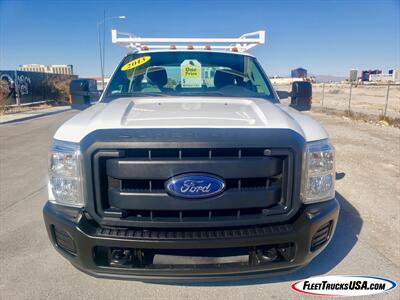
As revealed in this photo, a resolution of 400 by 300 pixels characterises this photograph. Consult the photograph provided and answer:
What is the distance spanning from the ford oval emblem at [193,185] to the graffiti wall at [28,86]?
22878 mm

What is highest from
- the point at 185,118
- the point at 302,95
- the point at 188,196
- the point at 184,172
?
the point at 302,95

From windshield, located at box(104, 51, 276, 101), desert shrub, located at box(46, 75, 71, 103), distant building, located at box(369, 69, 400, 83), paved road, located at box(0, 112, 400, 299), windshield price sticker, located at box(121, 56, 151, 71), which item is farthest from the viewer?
distant building, located at box(369, 69, 400, 83)

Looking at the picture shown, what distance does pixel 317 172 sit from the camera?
7.23 feet

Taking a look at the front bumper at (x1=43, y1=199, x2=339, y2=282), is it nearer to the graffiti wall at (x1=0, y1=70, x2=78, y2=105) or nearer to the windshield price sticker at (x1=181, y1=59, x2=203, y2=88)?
the windshield price sticker at (x1=181, y1=59, x2=203, y2=88)

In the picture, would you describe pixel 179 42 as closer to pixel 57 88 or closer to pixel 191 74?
pixel 191 74

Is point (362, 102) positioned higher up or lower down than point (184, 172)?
lower down

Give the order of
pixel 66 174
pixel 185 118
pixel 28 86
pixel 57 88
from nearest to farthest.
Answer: pixel 66 174, pixel 185 118, pixel 28 86, pixel 57 88

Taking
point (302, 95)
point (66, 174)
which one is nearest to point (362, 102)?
point (302, 95)

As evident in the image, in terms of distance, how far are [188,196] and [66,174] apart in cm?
88

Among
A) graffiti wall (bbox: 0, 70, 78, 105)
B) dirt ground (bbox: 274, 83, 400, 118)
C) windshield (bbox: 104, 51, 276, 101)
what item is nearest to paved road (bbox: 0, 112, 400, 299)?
windshield (bbox: 104, 51, 276, 101)

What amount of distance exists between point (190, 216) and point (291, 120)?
108 centimetres

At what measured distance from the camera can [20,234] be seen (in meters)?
3.49

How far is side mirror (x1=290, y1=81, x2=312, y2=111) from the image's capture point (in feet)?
12.0

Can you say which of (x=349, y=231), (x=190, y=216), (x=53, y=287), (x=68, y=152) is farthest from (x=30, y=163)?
(x=349, y=231)
